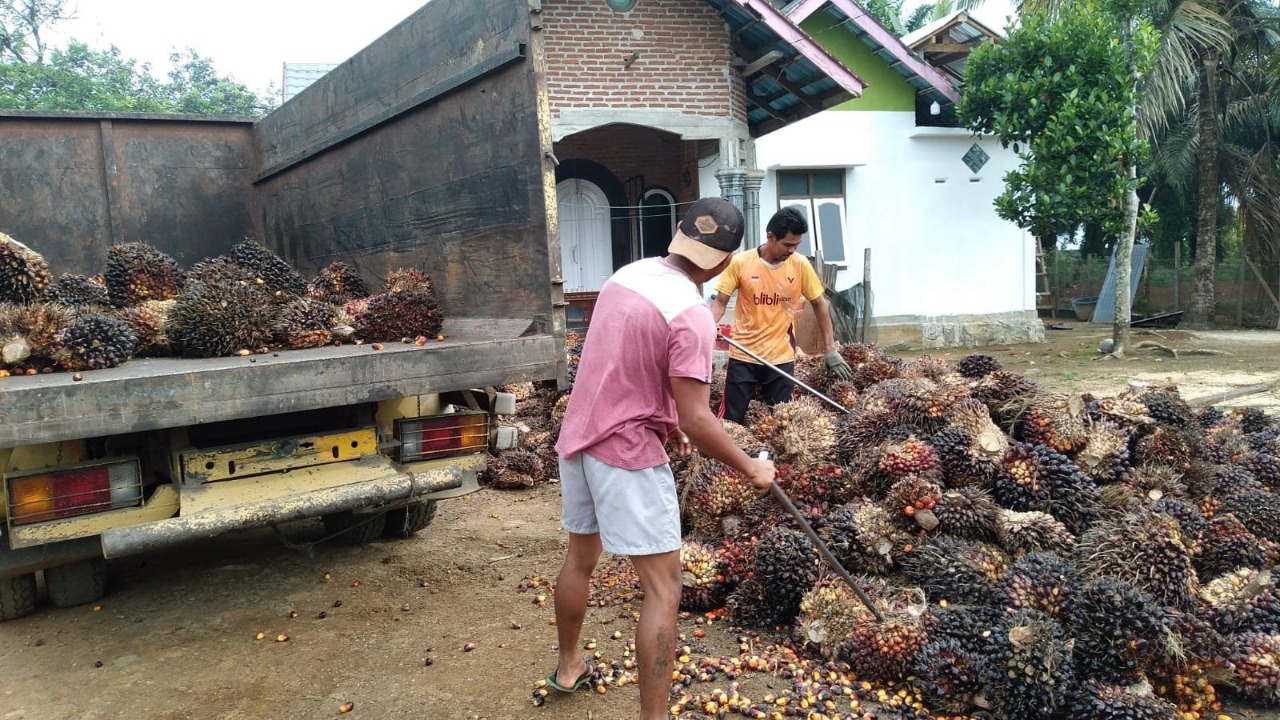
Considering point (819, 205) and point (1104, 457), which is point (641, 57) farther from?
point (1104, 457)

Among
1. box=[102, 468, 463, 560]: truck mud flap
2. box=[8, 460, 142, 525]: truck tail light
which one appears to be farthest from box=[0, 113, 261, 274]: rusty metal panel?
box=[102, 468, 463, 560]: truck mud flap

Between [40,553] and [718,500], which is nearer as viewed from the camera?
[40,553]

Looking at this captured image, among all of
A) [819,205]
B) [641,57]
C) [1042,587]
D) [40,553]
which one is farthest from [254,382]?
[819,205]

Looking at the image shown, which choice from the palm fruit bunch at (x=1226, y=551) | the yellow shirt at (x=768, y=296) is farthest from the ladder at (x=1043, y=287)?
the palm fruit bunch at (x=1226, y=551)

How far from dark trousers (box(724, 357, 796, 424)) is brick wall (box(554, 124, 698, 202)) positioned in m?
7.96

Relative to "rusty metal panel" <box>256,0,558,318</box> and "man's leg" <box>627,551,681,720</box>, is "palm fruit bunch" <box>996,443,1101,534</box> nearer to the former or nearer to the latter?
"man's leg" <box>627,551,681,720</box>

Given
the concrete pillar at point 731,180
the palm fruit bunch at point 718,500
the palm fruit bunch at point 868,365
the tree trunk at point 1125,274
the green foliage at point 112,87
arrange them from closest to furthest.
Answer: the palm fruit bunch at point 718,500 → the palm fruit bunch at point 868,365 → the concrete pillar at point 731,180 → the tree trunk at point 1125,274 → the green foliage at point 112,87

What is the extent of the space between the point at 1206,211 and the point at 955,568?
18.5 meters

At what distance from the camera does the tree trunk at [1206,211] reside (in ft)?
57.2

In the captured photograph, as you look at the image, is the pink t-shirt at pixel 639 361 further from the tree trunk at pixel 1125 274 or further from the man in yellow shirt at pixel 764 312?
the tree trunk at pixel 1125 274

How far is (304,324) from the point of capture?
12.9 feet

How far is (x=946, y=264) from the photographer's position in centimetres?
1400

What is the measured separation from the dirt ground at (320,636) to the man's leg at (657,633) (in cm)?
37

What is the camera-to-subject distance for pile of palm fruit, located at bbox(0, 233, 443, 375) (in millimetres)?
3318
